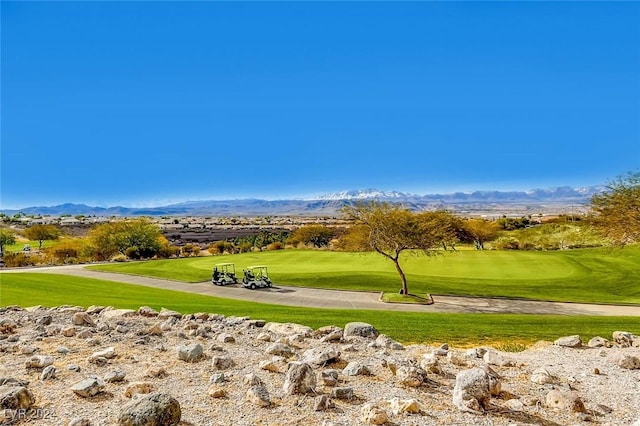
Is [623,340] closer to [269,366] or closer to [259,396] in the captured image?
[269,366]

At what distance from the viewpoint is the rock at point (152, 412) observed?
4988 mm

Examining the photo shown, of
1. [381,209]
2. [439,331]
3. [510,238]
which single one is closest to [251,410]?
[439,331]

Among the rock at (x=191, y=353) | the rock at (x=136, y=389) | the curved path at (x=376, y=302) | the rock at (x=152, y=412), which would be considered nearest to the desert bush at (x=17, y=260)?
the curved path at (x=376, y=302)

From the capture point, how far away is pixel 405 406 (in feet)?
18.4

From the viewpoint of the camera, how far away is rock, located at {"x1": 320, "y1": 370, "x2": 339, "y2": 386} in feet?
21.2

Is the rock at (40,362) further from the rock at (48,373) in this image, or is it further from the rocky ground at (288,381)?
the rock at (48,373)

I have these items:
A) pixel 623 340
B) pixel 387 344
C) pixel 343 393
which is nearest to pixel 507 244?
pixel 623 340

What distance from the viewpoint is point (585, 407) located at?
6.13m

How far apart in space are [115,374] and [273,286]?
2339 cm

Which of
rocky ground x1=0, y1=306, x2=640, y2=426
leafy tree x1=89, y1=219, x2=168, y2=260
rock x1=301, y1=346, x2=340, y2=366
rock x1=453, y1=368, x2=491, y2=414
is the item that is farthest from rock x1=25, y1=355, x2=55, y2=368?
leafy tree x1=89, y1=219, x2=168, y2=260

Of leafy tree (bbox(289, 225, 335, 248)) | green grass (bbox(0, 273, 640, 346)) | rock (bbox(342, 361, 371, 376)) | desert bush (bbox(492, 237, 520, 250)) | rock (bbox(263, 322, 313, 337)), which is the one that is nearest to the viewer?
rock (bbox(342, 361, 371, 376))

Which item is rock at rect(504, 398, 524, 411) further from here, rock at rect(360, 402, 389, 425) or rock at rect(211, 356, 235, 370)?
rock at rect(211, 356, 235, 370)

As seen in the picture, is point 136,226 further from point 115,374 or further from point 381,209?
point 115,374

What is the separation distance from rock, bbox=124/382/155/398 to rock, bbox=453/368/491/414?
4289 millimetres
